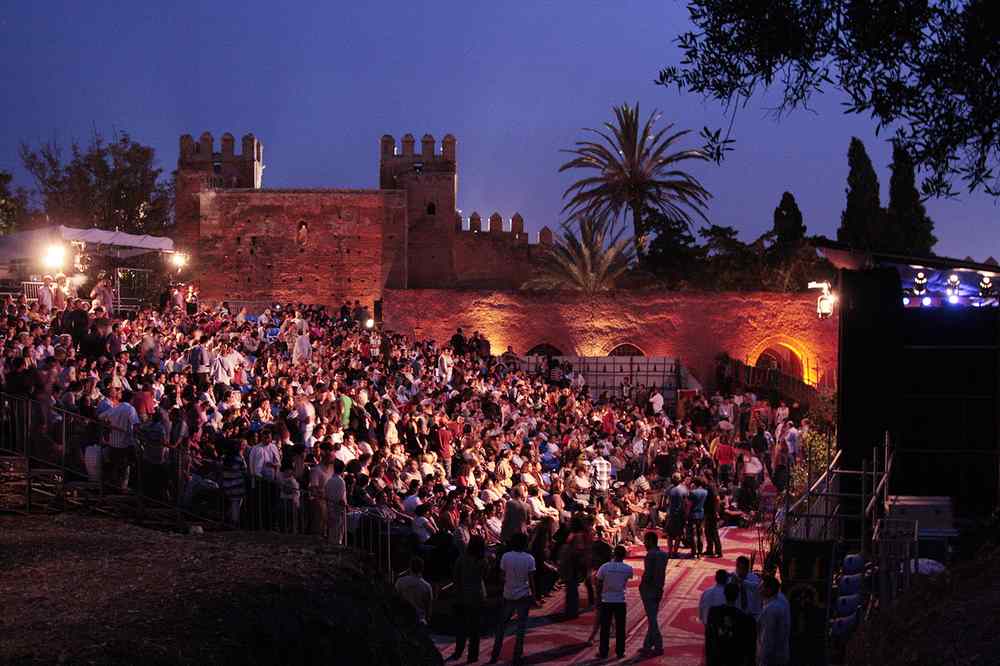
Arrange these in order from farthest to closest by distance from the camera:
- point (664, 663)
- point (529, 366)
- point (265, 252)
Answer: point (265, 252)
point (529, 366)
point (664, 663)

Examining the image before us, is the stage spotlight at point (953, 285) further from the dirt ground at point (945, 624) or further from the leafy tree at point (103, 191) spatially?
the leafy tree at point (103, 191)

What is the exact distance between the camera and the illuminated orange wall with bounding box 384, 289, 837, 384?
127ft

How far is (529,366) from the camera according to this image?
3656 cm

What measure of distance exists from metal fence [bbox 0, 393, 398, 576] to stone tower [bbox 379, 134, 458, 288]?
2969cm

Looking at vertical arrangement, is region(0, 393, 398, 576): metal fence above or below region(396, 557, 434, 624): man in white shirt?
above

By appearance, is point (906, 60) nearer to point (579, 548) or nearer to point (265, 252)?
point (579, 548)

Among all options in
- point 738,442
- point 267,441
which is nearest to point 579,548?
point 267,441

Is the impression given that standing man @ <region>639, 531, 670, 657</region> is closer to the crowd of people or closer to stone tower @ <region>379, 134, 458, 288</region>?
the crowd of people

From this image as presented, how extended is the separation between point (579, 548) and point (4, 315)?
9032mm

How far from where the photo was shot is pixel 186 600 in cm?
945

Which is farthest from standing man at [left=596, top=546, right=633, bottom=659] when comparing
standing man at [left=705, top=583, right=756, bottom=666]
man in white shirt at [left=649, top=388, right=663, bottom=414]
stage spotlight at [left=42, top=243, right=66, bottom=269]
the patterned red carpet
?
man in white shirt at [left=649, top=388, right=663, bottom=414]

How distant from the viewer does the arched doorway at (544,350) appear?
39406 mm

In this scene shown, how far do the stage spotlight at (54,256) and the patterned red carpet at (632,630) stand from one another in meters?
12.1

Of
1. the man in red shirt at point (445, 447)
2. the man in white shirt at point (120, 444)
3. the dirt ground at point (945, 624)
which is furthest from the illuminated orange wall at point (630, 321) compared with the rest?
the dirt ground at point (945, 624)
